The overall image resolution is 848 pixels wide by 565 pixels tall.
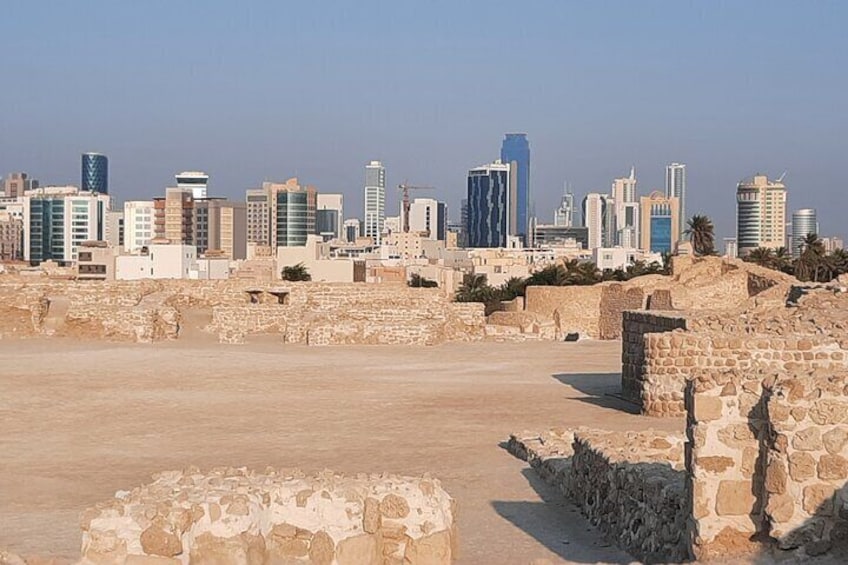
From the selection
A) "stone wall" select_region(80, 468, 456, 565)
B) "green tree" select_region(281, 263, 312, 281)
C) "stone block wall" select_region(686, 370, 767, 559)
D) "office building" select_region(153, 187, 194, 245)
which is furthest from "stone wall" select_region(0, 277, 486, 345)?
"office building" select_region(153, 187, 194, 245)

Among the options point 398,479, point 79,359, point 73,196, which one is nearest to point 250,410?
point 79,359

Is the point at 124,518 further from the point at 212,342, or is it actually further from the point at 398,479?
the point at 212,342

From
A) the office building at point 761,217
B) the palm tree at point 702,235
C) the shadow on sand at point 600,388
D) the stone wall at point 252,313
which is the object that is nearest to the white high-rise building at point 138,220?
the office building at point 761,217

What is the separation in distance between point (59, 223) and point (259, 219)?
2899 cm

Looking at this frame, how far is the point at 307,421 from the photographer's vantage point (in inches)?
580

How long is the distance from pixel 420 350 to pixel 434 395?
25.3 feet

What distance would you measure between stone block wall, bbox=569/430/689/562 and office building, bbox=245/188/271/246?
18050cm

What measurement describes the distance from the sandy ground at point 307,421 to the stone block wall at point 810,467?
1.76 m

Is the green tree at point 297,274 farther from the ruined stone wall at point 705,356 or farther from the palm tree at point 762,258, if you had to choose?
the ruined stone wall at point 705,356

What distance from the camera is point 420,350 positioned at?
2469 cm

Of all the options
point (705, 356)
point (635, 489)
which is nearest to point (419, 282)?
point (705, 356)

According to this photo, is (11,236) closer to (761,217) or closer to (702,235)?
(761,217)

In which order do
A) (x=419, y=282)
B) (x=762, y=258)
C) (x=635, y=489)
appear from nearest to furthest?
(x=635, y=489), (x=762, y=258), (x=419, y=282)

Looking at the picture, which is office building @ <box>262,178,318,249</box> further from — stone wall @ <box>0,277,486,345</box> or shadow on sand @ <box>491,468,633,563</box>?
shadow on sand @ <box>491,468,633,563</box>
